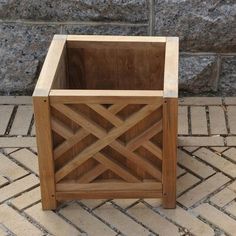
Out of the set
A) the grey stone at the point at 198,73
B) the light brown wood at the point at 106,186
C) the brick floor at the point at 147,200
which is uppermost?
the grey stone at the point at 198,73

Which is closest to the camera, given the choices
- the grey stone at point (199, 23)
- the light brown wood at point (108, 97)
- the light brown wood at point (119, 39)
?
the light brown wood at point (108, 97)

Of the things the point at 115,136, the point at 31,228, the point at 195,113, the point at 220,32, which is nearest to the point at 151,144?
the point at 115,136

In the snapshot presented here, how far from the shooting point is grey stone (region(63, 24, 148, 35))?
3289mm

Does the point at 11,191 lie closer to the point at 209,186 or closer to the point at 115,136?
the point at 115,136

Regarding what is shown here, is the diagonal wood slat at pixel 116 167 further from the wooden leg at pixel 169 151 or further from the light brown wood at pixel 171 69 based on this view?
the light brown wood at pixel 171 69

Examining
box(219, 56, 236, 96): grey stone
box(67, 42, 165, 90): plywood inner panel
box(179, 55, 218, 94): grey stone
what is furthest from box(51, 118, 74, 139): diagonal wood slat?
box(219, 56, 236, 96): grey stone

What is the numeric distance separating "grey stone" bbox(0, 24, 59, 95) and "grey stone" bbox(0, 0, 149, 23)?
6 centimetres

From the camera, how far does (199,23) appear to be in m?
3.25

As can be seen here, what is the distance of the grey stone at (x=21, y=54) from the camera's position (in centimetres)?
332

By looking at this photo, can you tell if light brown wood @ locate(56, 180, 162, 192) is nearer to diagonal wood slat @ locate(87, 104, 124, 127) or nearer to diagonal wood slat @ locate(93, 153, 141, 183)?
diagonal wood slat @ locate(93, 153, 141, 183)

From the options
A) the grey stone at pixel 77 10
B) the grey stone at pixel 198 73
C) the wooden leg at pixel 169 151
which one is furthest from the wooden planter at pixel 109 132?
the grey stone at pixel 198 73

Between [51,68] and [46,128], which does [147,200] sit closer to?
[46,128]

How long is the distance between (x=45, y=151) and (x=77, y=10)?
3.54 feet

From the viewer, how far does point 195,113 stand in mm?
3256
